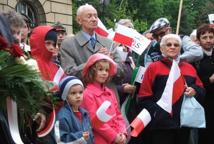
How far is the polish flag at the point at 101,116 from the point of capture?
5012 mm

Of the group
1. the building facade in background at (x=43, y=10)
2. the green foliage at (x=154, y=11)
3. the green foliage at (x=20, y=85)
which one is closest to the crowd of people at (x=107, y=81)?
the green foliage at (x=20, y=85)

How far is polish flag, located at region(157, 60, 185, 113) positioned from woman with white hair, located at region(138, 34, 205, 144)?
0.04 ft

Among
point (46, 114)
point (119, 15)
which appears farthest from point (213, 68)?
point (119, 15)

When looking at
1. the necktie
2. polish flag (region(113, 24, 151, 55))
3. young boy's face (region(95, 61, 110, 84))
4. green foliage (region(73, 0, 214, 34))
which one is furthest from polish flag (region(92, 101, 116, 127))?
green foliage (region(73, 0, 214, 34))

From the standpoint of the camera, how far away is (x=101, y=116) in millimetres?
5012

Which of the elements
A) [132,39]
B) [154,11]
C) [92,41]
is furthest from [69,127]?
[154,11]

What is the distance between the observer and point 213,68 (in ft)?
21.6

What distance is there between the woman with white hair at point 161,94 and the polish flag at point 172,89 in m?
0.01

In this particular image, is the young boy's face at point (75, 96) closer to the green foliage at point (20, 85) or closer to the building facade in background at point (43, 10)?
the green foliage at point (20, 85)

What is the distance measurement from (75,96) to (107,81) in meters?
0.77

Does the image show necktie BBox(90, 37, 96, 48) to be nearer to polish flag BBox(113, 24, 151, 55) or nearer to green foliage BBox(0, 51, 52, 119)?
polish flag BBox(113, 24, 151, 55)

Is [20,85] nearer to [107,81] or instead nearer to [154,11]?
[107,81]

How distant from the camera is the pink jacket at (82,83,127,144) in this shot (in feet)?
16.6

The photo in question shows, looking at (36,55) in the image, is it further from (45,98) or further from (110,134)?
(45,98)
